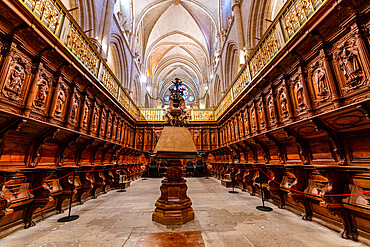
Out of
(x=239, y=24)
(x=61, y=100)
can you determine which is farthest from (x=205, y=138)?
(x=61, y=100)

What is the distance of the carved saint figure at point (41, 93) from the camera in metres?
3.61

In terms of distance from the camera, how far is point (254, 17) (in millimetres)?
8836

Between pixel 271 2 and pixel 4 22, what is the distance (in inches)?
422

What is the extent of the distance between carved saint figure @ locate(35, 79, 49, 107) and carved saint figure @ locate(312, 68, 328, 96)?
19.9 feet

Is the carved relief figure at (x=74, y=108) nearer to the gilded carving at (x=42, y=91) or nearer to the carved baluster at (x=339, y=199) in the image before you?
the gilded carving at (x=42, y=91)

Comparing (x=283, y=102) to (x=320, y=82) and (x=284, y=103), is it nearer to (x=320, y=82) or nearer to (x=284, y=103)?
(x=284, y=103)

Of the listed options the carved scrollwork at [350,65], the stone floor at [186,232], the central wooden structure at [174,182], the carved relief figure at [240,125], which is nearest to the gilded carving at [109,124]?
the stone floor at [186,232]

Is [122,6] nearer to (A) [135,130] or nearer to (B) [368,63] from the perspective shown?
(A) [135,130]

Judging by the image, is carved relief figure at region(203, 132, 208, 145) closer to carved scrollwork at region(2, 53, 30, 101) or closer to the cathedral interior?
the cathedral interior

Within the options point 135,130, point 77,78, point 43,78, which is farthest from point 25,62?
point 135,130

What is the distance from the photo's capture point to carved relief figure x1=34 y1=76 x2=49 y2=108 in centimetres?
360

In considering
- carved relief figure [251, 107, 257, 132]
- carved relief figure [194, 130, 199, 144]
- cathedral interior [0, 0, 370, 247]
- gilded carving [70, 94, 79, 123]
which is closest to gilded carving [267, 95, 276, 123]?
cathedral interior [0, 0, 370, 247]

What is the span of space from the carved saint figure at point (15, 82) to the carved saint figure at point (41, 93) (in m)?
0.43

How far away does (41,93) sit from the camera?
3.68 meters
